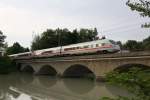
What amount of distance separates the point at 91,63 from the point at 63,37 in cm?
4657

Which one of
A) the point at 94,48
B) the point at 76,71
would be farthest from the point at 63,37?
the point at 94,48

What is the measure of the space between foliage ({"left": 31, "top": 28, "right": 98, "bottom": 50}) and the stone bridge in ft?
79.3

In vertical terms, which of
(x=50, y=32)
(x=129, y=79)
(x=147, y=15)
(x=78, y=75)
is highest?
(x=50, y=32)

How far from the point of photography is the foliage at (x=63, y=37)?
84.9 metres

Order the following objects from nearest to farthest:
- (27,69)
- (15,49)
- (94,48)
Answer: (94,48) → (27,69) → (15,49)

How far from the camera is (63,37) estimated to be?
84.8m

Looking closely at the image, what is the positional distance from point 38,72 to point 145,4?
53457 mm

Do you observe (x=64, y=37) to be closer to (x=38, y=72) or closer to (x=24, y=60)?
(x=24, y=60)

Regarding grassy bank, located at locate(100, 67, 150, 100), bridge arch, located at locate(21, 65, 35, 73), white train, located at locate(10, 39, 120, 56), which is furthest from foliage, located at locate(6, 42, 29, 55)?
grassy bank, located at locate(100, 67, 150, 100)

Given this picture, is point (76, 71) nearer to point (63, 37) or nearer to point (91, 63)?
point (91, 63)

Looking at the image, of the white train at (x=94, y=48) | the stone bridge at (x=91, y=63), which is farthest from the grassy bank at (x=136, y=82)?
the white train at (x=94, y=48)

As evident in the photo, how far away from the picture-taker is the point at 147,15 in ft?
12.1

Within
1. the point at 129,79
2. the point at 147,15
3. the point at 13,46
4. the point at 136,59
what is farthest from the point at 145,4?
the point at 13,46

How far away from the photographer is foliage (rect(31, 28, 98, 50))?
84938 millimetres
